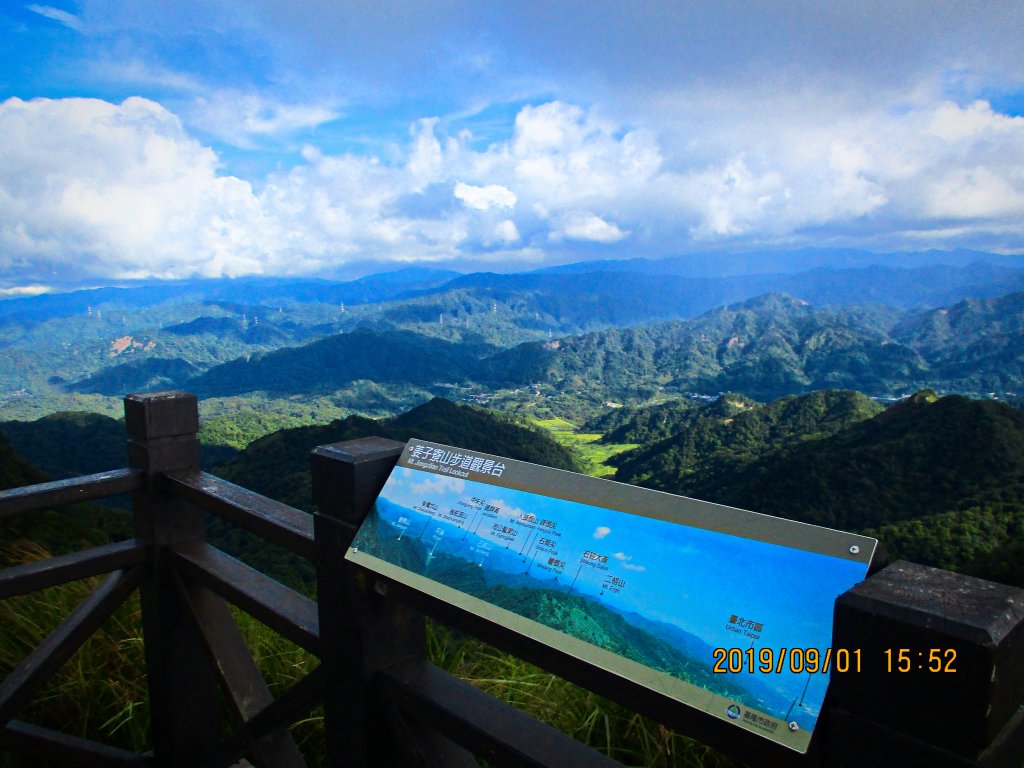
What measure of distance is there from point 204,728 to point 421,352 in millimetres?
176318

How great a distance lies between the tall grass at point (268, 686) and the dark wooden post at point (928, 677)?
1341 mm

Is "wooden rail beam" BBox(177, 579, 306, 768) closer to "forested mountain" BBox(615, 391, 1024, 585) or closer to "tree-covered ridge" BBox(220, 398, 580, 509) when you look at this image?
"tree-covered ridge" BBox(220, 398, 580, 509)

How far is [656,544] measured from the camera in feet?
3.57

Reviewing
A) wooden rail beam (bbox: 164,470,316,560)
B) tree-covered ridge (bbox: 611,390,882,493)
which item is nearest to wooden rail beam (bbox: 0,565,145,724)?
wooden rail beam (bbox: 164,470,316,560)

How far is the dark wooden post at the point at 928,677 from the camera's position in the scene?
72 cm

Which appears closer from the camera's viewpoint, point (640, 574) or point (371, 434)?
point (640, 574)

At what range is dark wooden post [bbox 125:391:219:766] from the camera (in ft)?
7.97

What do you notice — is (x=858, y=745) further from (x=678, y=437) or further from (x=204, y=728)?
(x=678, y=437)

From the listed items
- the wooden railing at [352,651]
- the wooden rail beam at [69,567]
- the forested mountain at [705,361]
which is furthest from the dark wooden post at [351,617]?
the forested mountain at [705,361]

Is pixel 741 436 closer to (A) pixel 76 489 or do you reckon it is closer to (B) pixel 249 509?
(A) pixel 76 489

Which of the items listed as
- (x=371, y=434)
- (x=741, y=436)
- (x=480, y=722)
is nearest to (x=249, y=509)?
(x=480, y=722)

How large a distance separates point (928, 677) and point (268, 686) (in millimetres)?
2565

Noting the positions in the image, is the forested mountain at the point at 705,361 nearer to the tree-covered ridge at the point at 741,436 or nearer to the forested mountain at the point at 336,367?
the forested mountain at the point at 336,367

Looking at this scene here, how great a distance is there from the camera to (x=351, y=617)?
151 cm
